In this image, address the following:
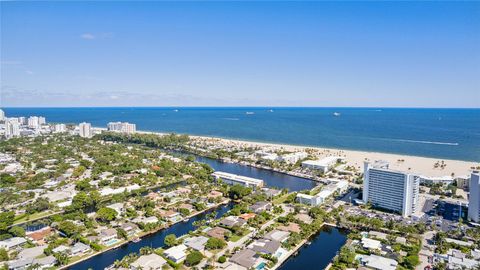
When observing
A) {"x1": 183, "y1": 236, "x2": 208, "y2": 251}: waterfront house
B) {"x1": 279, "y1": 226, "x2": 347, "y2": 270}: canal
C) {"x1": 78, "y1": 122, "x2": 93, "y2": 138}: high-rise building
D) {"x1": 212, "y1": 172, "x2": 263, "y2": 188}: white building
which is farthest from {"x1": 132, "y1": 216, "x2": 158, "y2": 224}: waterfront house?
{"x1": 78, "y1": 122, "x2": 93, "y2": 138}: high-rise building

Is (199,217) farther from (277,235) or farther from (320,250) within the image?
(320,250)

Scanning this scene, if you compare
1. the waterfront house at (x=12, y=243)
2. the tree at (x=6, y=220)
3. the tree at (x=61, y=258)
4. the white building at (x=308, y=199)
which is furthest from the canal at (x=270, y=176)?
the tree at (x=6, y=220)

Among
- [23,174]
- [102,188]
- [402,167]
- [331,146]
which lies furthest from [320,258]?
[331,146]

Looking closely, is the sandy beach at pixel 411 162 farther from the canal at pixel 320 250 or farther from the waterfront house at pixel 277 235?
the waterfront house at pixel 277 235

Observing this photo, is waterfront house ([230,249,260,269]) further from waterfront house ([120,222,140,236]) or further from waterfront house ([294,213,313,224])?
waterfront house ([120,222,140,236])

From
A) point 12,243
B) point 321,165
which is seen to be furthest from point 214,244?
point 321,165
